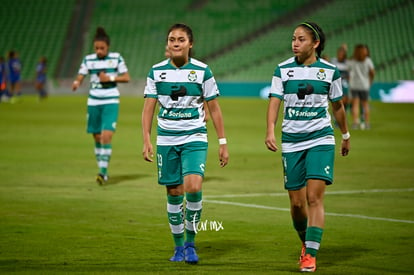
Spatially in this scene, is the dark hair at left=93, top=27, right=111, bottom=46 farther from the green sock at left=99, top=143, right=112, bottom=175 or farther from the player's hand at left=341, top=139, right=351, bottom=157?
the player's hand at left=341, top=139, right=351, bottom=157

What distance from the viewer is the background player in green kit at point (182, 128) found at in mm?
8727

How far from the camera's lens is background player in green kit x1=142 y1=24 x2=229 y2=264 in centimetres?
873

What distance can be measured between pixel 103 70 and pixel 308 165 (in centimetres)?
790

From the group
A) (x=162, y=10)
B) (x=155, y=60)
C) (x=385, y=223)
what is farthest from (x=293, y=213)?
(x=162, y=10)

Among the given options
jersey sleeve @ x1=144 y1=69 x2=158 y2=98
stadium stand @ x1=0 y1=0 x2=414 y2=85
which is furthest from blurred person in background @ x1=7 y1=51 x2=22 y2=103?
jersey sleeve @ x1=144 y1=69 x2=158 y2=98

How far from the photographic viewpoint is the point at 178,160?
29.1ft

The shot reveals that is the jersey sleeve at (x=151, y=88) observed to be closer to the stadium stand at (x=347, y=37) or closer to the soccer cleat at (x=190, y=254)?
the soccer cleat at (x=190, y=254)

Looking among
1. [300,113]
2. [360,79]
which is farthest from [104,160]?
[360,79]

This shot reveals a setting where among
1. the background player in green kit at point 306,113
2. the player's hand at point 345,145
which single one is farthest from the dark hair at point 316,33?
the player's hand at point 345,145

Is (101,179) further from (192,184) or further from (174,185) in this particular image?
(192,184)

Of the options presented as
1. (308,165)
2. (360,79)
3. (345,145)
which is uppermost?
(360,79)

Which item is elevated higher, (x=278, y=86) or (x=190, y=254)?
(x=278, y=86)

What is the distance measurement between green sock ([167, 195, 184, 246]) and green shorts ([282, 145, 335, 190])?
112 cm

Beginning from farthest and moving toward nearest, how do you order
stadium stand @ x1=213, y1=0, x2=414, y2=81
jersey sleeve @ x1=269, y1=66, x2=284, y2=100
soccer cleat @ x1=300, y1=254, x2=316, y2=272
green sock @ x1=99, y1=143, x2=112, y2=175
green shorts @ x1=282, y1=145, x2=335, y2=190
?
stadium stand @ x1=213, y1=0, x2=414, y2=81 < green sock @ x1=99, y1=143, x2=112, y2=175 < jersey sleeve @ x1=269, y1=66, x2=284, y2=100 < green shorts @ x1=282, y1=145, x2=335, y2=190 < soccer cleat @ x1=300, y1=254, x2=316, y2=272
